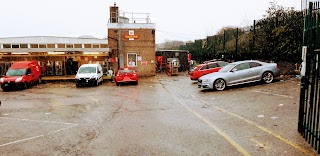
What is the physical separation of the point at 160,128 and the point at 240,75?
364 inches

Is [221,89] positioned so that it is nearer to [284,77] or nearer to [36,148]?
[284,77]

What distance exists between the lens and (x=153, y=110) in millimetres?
10617

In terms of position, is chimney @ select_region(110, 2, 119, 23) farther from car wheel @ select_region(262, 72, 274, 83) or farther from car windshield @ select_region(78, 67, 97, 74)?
car wheel @ select_region(262, 72, 274, 83)

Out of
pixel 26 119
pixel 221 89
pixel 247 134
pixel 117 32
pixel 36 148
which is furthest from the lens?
pixel 117 32

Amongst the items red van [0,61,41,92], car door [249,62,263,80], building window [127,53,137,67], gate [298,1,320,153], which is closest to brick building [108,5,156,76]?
building window [127,53,137,67]

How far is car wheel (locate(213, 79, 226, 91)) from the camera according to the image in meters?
15.3

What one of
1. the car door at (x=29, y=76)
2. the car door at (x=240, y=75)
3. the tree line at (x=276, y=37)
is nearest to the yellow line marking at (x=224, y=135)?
the car door at (x=240, y=75)

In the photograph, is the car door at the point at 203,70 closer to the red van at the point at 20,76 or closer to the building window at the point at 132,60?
the building window at the point at 132,60

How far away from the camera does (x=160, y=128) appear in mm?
7617

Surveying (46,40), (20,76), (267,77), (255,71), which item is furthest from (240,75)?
(46,40)

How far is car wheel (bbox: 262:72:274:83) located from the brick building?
15.1 meters

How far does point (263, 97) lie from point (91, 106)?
8.11m

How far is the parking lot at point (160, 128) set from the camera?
5.80 metres

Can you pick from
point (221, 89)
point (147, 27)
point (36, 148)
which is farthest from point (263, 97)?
point (147, 27)
